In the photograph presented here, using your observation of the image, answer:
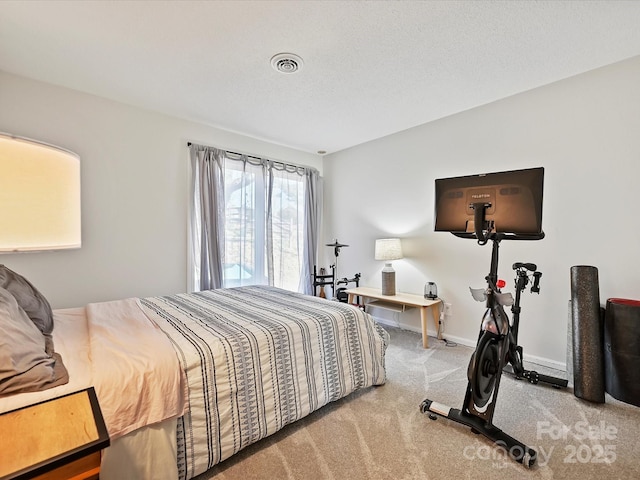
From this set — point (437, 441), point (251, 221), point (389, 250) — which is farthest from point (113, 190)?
point (437, 441)

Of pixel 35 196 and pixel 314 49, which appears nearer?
pixel 35 196

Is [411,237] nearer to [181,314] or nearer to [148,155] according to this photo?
[181,314]

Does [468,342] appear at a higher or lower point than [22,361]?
lower

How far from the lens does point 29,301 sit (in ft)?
5.11

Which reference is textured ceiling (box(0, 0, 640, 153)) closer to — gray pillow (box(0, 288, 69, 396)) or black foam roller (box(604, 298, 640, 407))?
gray pillow (box(0, 288, 69, 396))

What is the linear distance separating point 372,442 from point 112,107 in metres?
3.60

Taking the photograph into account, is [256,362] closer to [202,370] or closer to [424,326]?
[202,370]

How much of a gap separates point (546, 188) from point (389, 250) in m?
1.62

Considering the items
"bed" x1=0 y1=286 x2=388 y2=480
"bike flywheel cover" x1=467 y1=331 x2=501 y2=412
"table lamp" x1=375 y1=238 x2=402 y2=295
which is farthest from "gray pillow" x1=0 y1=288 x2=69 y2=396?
"table lamp" x1=375 y1=238 x2=402 y2=295

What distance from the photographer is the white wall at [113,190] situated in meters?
2.55

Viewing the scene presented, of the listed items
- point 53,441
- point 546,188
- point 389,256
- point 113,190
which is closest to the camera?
point 53,441

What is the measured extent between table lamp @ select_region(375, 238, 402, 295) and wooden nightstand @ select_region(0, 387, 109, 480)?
3.02 m

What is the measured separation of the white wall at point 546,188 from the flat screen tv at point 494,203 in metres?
1.25

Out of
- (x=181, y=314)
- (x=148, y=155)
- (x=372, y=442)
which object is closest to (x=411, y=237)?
(x=372, y=442)
